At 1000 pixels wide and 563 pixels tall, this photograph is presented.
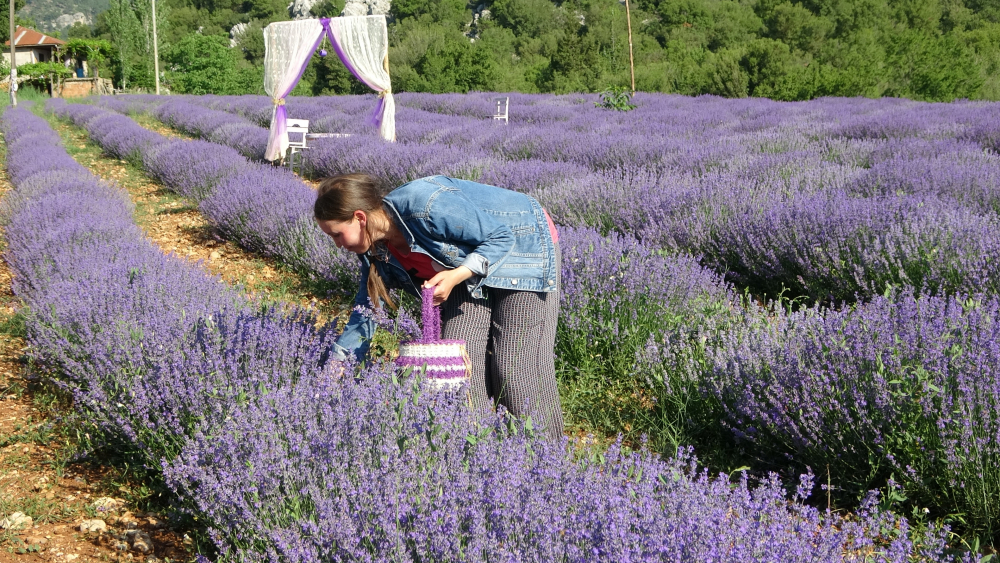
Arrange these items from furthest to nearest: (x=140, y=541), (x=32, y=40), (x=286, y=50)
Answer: (x=32, y=40) → (x=286, y=50) → (x=140, y=541)

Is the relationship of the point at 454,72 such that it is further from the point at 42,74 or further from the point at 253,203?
the point at 42,74

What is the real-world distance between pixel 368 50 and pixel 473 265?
846cm

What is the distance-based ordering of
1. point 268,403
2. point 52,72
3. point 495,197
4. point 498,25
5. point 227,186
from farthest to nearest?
point 498,25 < point 52,72 < point 227,186 < point 495,197 < point 268,403

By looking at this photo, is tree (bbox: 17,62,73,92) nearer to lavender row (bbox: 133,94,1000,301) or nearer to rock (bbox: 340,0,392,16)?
lavender row (bbox: 133,94,1000,301)

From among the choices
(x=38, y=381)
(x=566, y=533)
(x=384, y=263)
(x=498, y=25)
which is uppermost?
(x=498, y=25)

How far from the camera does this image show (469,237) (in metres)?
1.90

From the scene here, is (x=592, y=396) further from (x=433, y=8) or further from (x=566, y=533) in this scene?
(x=433, y=8)

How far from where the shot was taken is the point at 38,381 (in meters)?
3.12

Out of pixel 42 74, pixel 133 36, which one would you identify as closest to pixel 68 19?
pixel 133 36

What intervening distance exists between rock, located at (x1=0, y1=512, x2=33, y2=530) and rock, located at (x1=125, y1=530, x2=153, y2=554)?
0.32 meters

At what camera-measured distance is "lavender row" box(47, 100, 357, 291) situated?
14.1 ft

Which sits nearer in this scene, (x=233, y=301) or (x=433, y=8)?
(x=233, y=301)

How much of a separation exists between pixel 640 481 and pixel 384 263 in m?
0.97

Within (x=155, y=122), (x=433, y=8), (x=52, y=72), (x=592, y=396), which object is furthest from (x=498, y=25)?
(x=592, y=396)
